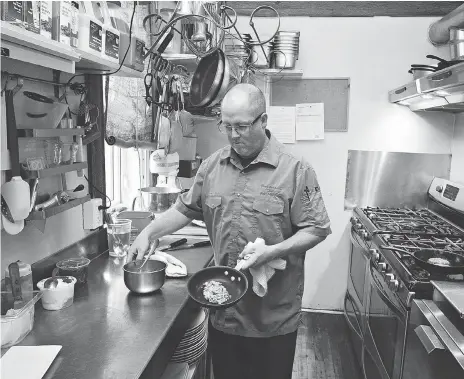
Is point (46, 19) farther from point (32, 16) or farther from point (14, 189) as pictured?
point (14, 189)

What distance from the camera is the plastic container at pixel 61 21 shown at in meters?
1.27

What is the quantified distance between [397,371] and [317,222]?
84cm

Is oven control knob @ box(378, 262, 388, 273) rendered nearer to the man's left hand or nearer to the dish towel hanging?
the dish towel hanging

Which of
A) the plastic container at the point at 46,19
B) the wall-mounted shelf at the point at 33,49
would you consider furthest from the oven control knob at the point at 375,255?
the plastic container at the point at 46,19

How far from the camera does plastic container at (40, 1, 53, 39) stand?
119 cm

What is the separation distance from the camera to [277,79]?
361 centimetres

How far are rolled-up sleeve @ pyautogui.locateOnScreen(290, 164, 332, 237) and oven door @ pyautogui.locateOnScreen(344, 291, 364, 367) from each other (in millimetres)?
1339

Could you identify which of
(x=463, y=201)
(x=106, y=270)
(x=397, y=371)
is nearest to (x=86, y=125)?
(x=106, y=270)

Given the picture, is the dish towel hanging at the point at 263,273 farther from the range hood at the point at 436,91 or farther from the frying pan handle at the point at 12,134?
the range hood at the point at 436,91

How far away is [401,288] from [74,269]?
57.5 inches

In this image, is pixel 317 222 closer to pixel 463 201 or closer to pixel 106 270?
pixel 106 270

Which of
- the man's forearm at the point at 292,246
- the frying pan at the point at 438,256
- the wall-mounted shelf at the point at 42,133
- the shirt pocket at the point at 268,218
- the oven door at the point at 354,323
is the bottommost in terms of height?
the oven door at the point at 354,323

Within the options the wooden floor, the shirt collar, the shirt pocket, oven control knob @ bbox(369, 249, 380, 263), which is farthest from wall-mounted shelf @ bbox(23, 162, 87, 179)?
the wooden floor

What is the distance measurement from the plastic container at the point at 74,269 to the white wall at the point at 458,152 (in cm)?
287
